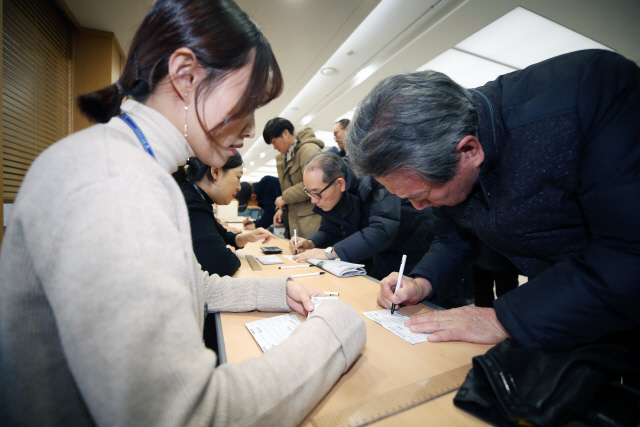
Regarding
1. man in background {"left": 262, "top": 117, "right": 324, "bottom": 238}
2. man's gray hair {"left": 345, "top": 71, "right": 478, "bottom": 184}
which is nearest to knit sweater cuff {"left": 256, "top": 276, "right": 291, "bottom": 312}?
man's gray hair {"left": 345, "top": 71, "right": 478, "bottom": 184}

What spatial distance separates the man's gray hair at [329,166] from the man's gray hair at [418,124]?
45.2 inches

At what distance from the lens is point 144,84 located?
59 cm

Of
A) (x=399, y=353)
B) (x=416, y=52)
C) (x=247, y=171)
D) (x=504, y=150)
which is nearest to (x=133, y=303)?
(x=399, y=353)

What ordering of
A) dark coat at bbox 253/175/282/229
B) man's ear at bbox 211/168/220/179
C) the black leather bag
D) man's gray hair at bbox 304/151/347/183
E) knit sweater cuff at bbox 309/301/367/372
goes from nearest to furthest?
the black leather bag
knit sweater cuff at bbox 309/301/367/372
man's ear at bbox 211/168/220/179
man's gray hair at bbox 304/151/347/183
dark coat at bbox 253/175/282/229

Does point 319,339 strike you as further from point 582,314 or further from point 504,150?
point 504,150

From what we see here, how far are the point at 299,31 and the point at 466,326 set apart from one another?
3.65m

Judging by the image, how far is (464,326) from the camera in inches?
32.1

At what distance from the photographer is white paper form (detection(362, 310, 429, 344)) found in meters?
0.82

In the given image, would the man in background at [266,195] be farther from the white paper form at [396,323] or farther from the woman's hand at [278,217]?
the white paper form at [396,323]

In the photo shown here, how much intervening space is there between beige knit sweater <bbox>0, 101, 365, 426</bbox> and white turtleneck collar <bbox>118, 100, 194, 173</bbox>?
8 centimetres

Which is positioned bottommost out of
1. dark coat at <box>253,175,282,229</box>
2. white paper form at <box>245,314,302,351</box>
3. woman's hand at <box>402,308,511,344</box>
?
dark coat at <box>253,175,282,229</box>

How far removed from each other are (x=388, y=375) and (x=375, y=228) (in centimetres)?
122

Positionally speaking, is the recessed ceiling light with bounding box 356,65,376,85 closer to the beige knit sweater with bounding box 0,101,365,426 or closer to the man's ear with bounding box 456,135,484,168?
the man's ear with bounding box 456,135,484,168

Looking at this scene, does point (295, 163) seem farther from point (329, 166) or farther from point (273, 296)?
point (273, 296)
